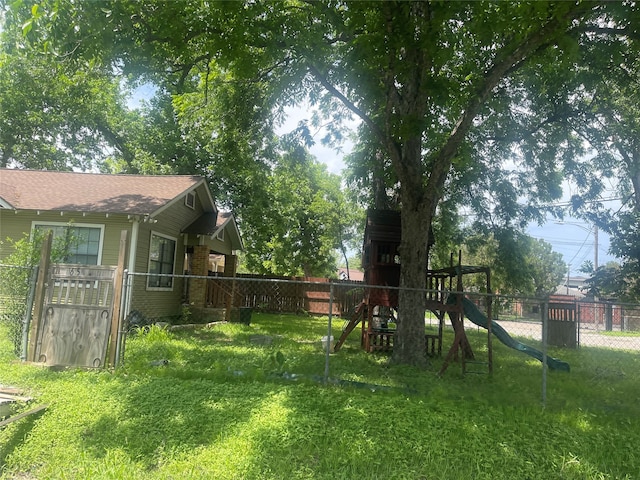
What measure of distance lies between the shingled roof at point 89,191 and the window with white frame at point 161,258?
123 cm

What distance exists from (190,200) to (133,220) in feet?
11.3

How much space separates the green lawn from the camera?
375cm

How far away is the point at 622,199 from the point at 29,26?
17.0m

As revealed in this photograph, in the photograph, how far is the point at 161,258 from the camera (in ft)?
41.3

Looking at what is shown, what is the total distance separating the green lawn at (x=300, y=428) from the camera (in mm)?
3752

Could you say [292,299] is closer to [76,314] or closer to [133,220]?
[133,220]

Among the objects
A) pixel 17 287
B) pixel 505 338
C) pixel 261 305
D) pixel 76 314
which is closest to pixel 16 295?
pixel 17 287

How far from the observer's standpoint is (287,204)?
24703mm

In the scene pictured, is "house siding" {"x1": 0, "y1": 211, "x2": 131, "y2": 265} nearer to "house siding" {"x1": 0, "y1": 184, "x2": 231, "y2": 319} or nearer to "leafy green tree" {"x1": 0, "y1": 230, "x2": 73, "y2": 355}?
"house siding" {"x1": 0, "y1": 184, "x2": 231, "y2": 319}

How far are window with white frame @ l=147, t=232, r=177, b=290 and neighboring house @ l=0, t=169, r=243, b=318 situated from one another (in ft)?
0.10

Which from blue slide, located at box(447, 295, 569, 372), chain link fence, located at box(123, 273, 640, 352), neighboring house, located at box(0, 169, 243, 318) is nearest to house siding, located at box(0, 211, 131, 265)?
neighboring house, located at box(0, 169, 243, 318)

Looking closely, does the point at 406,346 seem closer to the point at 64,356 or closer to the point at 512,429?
the point at 512,429

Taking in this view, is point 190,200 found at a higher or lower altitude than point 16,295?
higher

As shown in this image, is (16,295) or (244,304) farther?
(244,304)
